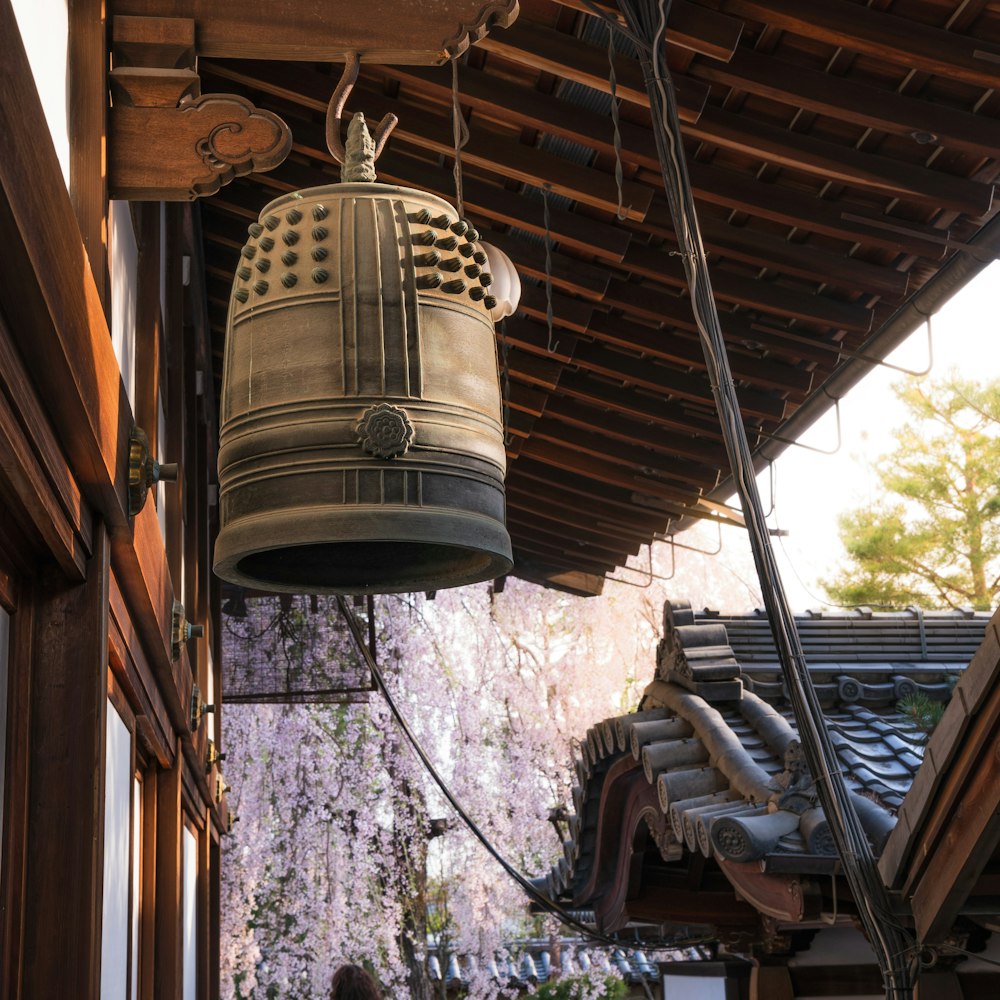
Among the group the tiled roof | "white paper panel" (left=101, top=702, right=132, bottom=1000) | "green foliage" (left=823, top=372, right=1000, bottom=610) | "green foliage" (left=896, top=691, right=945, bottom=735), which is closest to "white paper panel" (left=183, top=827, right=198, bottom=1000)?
the tiled roof

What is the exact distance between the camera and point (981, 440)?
16.8m

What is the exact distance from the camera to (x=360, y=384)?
1907 millimetres

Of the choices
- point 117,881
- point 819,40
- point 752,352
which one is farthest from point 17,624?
point 752,352

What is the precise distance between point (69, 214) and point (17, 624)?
2.53 feet

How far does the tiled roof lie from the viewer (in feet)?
13.0

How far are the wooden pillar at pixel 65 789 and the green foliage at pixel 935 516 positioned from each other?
14.7 metres

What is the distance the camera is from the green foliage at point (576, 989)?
1208 cm

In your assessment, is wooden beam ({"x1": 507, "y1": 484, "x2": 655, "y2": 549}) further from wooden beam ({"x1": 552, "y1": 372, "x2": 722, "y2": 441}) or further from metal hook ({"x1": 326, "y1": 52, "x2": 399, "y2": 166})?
metal hook ({"x1": 326, "y1": 52, "x2": 399, "y2": 166})

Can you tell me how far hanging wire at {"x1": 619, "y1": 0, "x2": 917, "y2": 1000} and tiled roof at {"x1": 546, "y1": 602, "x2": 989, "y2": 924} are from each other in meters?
0.70

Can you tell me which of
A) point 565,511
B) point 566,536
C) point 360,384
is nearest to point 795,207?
point 360,384

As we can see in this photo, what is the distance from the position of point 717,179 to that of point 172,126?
2313 mm

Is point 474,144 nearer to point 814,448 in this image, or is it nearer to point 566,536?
point 814,448

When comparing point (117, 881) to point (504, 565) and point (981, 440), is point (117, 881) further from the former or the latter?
point (981, 440)

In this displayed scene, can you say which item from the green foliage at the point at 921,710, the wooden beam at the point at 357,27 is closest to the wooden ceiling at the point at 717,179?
the wooden beam at the point at 357,27
